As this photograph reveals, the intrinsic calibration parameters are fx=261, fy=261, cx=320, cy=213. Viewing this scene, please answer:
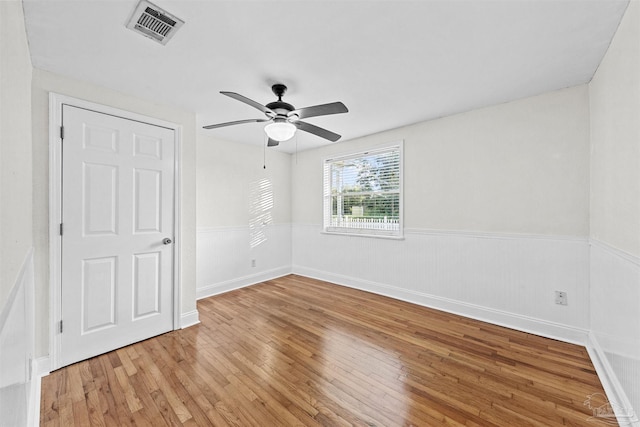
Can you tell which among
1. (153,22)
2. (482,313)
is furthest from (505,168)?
(153,22)

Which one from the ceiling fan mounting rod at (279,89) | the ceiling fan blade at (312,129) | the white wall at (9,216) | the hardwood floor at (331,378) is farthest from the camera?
the ceiling fan blade at (312,129)

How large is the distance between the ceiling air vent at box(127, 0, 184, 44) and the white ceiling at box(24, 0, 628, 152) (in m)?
0.04

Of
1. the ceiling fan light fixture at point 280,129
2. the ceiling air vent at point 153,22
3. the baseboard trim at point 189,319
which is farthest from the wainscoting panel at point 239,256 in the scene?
the ceiling air vent at point 153,22

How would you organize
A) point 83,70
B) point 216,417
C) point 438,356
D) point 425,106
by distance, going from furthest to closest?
point 425,106 < point 438,356 < point 83,70 < point 216,417

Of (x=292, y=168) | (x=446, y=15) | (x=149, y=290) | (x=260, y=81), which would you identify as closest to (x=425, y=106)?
(x=446, y=15)

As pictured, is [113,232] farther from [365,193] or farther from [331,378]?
[365,193]

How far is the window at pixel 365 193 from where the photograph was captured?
12.3ft

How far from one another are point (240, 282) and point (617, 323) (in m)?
4.11

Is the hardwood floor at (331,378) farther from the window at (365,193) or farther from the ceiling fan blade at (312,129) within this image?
the ceiling fan blade at (312,129)

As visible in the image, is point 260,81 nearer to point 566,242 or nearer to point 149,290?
point 149,290

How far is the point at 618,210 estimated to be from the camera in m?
1.66

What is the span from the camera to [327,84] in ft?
7.72

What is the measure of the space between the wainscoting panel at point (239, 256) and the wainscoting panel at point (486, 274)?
4.41 feet

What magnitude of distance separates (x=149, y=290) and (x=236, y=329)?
95 centimetres
